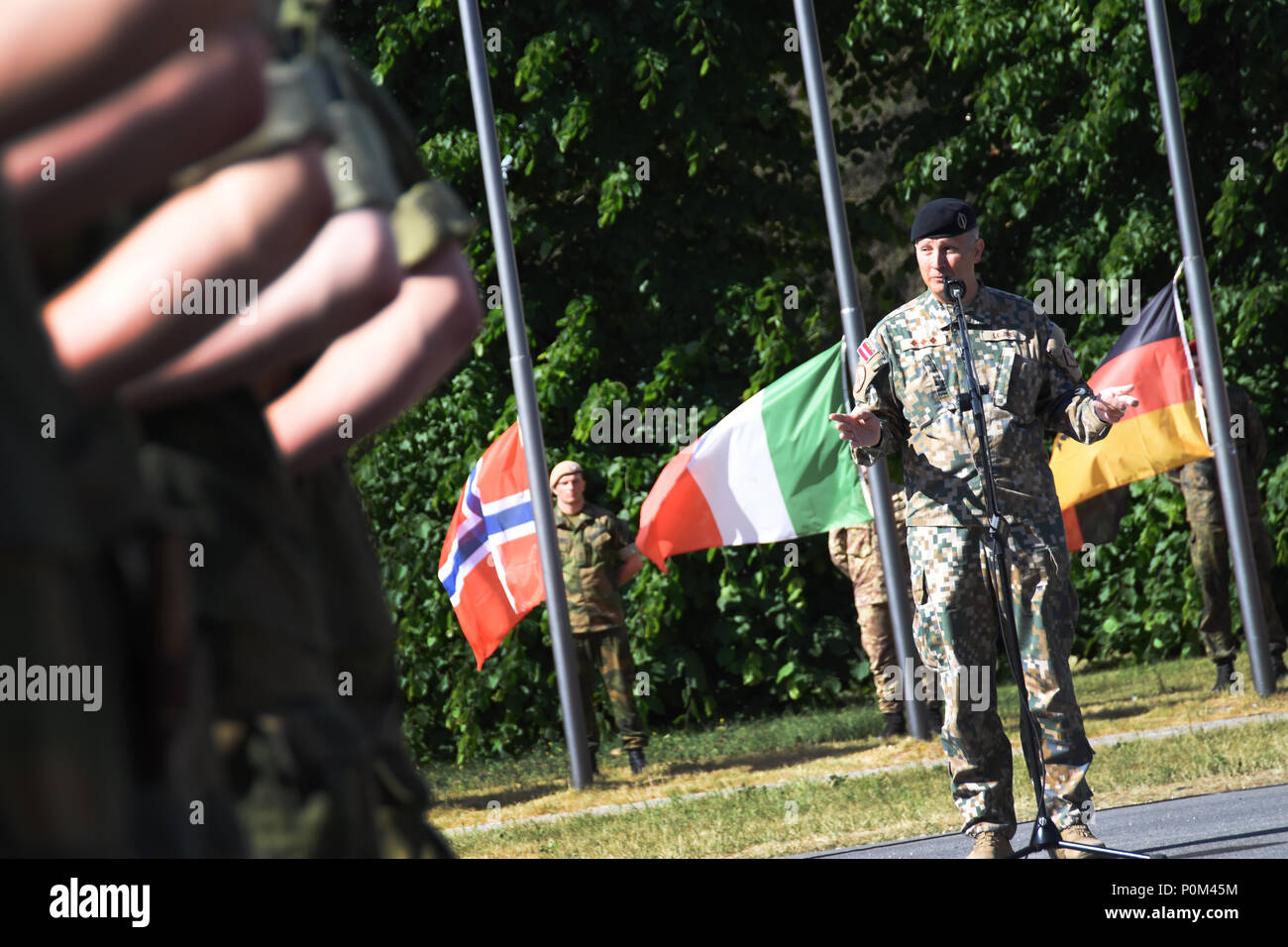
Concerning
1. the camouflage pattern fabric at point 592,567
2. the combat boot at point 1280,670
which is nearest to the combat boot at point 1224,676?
the combat boot at point 1280,670

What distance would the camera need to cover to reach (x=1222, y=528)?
462 inches

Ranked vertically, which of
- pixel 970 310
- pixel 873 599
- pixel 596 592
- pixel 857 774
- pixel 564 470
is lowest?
pixel 857 774

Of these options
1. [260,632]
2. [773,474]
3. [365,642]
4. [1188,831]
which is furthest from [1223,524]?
[260,632]

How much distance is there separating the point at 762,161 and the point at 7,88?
14.3 metres

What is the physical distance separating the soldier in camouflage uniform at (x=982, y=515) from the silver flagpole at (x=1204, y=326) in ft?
19.2

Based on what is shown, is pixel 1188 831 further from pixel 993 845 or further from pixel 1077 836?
pixel 993 845

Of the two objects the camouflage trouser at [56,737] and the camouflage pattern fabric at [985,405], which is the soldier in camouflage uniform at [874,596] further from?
the camouflage trouser at [56,737]

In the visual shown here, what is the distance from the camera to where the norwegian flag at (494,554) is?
1147 cm

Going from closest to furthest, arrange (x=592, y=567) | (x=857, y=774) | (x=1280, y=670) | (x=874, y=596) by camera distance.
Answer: (x=857, y=774)
(x=1280, y=670)
(x=874, y=596)
(x=592, y=567)

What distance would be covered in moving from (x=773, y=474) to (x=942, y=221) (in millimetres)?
5118
